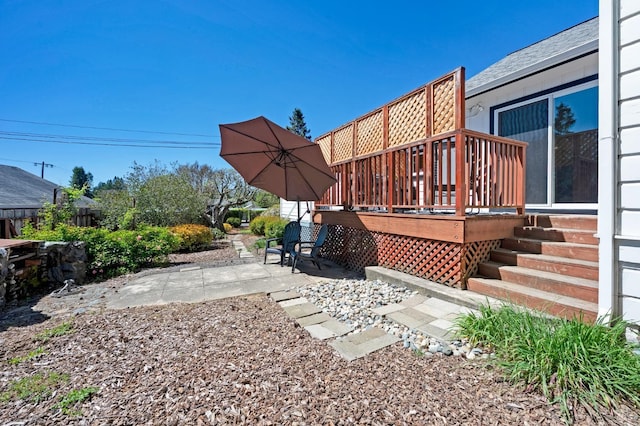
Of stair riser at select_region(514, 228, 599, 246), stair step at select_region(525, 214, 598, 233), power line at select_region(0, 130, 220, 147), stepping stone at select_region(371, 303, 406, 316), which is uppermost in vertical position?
power line at select_region(0, 130, 220, 147)

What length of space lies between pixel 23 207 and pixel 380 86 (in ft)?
51.7

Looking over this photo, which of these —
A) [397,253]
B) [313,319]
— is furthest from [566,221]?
[313,319]

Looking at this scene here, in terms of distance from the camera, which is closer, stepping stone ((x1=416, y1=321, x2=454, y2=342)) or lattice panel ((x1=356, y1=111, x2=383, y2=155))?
stepping stone ((x1=416, y1=321, x2=454, y2=342))

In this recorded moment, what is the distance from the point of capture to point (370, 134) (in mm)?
5578

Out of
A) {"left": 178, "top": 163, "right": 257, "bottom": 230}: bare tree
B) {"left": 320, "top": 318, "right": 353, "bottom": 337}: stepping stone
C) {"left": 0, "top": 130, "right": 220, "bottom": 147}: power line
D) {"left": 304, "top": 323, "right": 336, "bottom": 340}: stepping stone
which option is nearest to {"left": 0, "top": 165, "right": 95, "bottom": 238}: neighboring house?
{"left": 178, "top": 163, "right": 257, "bottom": 230}: bare tree

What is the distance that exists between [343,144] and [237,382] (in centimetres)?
554

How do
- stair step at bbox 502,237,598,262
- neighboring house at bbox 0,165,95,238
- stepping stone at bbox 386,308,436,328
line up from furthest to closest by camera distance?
1. neighboring house at bbox 0,165,95,238
2. stair step at bbox 502,237,598,262
3. stepping stone at bbox 386,308,436,328

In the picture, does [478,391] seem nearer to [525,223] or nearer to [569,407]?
[569,407]

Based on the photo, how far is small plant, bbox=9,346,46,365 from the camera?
226 centimetres


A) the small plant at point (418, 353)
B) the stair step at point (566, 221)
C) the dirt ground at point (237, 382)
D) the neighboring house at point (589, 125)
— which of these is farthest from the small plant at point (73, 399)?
Result: the stair step at point (566, 221)

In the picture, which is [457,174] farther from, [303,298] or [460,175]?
[303,298]

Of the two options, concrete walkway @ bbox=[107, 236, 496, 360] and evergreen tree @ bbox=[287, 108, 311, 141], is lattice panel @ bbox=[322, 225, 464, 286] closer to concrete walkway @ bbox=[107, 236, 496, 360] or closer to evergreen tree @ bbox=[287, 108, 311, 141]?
concrete walkway @ bbox=[107, 236, 496, 360]

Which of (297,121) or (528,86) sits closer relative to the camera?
(528,86)

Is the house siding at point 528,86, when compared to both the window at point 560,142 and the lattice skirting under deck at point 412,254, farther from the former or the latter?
the lattice skirting under deck at point 412,254
